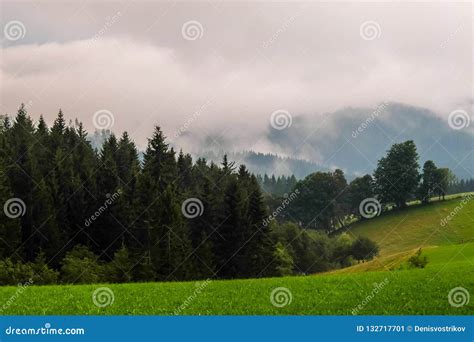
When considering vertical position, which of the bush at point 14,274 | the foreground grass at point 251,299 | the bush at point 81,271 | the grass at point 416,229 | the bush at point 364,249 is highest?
the grass at point 416,229

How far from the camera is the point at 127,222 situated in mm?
82500

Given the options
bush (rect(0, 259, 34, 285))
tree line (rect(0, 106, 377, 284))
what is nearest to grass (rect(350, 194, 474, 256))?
tree line (rect(0, 106, 377, 284))

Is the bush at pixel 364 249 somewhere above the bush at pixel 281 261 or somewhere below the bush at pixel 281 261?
above

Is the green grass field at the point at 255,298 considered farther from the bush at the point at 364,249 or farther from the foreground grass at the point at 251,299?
the bush at the point at 364,249

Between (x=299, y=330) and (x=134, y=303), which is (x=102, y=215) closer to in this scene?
(x=134, y=303)

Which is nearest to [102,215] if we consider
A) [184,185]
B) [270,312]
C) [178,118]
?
[178,118]

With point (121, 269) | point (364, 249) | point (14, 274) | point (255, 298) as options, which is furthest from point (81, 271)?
point (364, 249)

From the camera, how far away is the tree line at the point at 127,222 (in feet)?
229

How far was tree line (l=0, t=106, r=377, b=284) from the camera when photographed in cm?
6975

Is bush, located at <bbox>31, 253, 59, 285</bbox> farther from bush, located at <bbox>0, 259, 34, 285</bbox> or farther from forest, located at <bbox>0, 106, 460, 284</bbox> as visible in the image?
bush, located at <bbox>0, 259, 34, 285</bbox>

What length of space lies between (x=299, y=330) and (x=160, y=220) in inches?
2212

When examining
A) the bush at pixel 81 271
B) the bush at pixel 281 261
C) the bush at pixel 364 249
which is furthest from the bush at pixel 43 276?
the bush at pixel 364 249

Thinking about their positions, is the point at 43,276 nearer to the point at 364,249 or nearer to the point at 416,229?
the point at 364,249

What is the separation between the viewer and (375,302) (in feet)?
81.5
